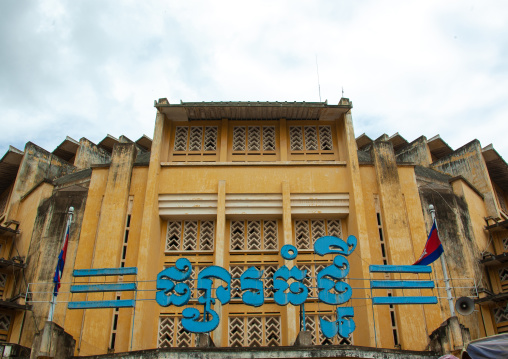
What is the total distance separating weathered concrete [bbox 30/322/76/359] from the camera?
39.4ft

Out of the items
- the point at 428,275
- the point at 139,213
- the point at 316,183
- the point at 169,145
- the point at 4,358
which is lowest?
the point at 4,358

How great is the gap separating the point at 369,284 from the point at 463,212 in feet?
17.5

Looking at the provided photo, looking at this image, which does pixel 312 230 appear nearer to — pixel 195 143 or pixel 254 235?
pixel 254 235

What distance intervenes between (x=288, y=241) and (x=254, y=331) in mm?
2782

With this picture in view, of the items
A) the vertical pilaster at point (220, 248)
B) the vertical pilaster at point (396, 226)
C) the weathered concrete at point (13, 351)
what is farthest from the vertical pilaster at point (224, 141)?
the weathered concrete at point (13, 351)

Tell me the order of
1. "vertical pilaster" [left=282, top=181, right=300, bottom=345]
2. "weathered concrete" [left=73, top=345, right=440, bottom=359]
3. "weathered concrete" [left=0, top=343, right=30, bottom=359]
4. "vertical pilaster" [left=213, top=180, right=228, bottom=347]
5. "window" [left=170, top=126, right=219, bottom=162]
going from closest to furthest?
"weathered concrete" [left=73, top=345, right=440, bottom=359] → "weathered concrete" [left=0, top=343, right=30, bottom=359] → "vertical pilaster" [left=282, top=181, right=300, bottom=345] → "vertical pilaster" [left=213, top=180, right=228, bottom=347] → "window" [left=170, top=126, right=219, bottom=162]

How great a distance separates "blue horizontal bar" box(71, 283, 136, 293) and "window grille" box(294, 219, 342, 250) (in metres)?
5.51

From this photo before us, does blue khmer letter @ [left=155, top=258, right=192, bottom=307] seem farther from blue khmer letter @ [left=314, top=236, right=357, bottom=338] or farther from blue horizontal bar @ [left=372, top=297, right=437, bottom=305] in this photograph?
blue horizontal bar @ [left=372, top=297, right=437, bottom=305]

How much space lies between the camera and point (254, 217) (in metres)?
16.3

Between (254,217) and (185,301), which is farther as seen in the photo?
(254,217)

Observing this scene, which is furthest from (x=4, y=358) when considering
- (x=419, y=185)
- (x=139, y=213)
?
(x=419, y=185)

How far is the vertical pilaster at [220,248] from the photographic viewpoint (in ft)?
46.2

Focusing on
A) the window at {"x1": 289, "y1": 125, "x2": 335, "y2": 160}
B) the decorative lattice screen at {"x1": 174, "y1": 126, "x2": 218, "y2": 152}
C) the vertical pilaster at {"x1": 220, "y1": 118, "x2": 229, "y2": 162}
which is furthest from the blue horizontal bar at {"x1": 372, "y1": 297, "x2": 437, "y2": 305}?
the decorative lattice screen at {"x1": 174, "y1": 126, "x2": 218, "y2": 152}

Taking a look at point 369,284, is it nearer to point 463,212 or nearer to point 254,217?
point 254,217
